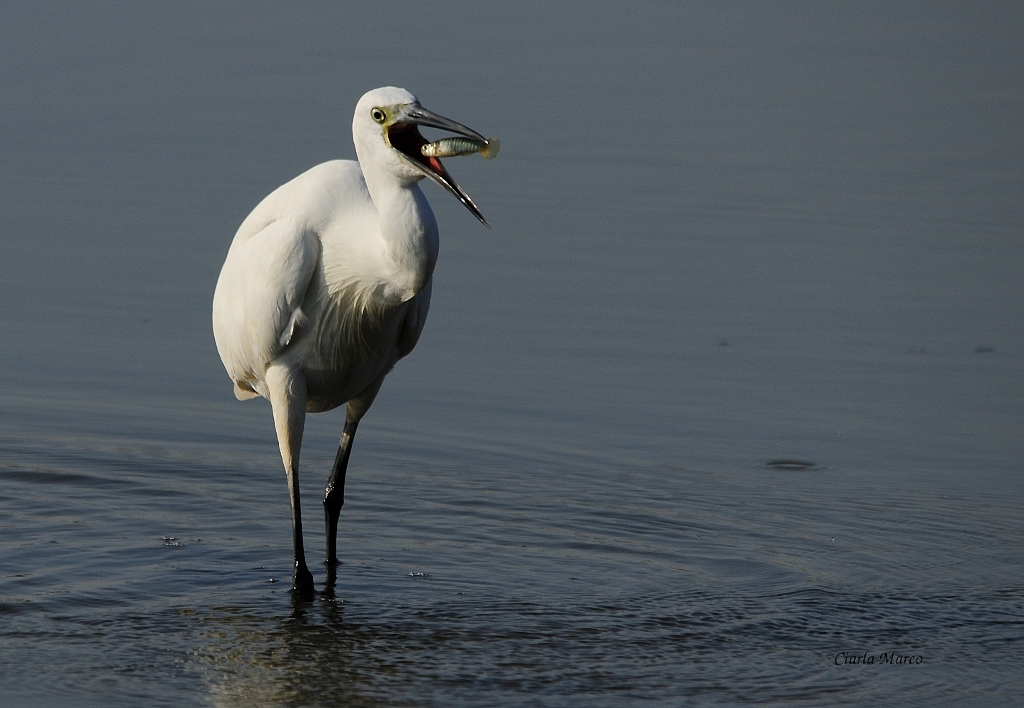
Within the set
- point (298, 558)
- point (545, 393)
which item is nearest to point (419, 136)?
point (298, 558)

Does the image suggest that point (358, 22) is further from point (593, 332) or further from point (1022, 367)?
point (1022, 367)

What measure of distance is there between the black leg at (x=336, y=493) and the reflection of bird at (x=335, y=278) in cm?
1

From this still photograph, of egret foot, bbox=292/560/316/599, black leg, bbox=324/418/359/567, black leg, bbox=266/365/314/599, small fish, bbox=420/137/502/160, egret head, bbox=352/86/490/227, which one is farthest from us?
black leg, bbox=324/418/359/567

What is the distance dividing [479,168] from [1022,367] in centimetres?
457

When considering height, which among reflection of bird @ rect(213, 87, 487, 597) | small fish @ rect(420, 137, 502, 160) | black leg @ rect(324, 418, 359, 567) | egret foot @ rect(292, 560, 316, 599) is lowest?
egret foot @ rect(292, 560, 316, 599)

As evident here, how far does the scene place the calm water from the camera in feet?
21.8

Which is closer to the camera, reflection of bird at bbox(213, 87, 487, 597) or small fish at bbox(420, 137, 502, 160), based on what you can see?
small fish at bbox(420, 137, 502, 160)

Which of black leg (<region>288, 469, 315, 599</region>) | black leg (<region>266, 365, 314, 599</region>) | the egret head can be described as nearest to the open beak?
the egret head

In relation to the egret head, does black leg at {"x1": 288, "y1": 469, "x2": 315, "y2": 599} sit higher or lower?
lower

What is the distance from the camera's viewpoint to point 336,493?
8.07 metres

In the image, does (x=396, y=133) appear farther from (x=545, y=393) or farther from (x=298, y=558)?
(x=545, y=393)

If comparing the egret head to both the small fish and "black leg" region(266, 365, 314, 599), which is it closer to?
the small fish

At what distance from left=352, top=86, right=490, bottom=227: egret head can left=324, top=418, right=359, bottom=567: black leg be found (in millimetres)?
1835

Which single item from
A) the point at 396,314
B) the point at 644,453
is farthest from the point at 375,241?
the point at 644,453
